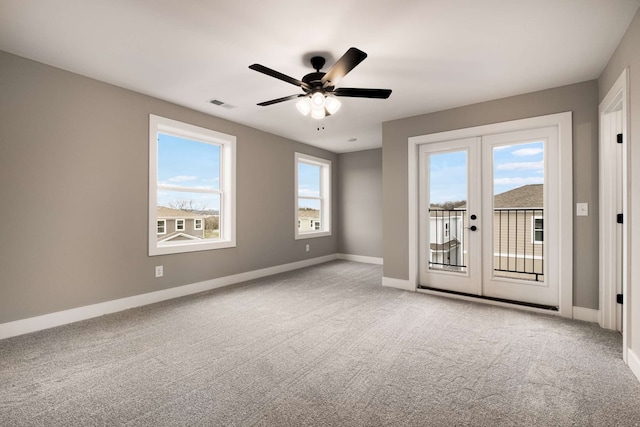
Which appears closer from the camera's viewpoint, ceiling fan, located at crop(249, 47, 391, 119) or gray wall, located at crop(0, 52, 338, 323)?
ceiling fan, located at crop(249, 47, 391, 119)

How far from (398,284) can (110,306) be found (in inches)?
145

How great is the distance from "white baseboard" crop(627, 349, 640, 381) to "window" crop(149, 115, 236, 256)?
14.5 ft

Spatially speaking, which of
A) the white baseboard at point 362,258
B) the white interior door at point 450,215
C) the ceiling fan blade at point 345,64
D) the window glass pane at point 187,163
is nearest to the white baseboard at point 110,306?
the window glass pane at point 187,163

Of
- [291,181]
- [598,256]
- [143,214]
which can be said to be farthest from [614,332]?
[143,214]

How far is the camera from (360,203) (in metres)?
6.77

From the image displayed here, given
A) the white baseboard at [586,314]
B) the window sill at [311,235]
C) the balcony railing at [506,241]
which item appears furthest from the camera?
the window sill at [311,235]

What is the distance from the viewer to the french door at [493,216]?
3.42m

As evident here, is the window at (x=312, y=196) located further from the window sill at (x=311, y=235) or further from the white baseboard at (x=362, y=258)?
the white baseboard at (x=362, y=258)

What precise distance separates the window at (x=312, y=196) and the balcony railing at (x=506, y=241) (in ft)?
9.18

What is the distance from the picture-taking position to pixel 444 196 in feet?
13.5

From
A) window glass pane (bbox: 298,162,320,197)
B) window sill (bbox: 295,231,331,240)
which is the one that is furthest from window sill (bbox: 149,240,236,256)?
window glass pane (bbox: 298,162,320,197)

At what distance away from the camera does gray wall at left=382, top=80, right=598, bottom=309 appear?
122 inches

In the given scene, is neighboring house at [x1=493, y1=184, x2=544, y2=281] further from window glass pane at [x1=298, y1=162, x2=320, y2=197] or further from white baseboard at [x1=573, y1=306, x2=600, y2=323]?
window glass pane at [x1=298, y1=162, x2=320, y2=197]

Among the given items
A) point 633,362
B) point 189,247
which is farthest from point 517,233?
point 189,247
